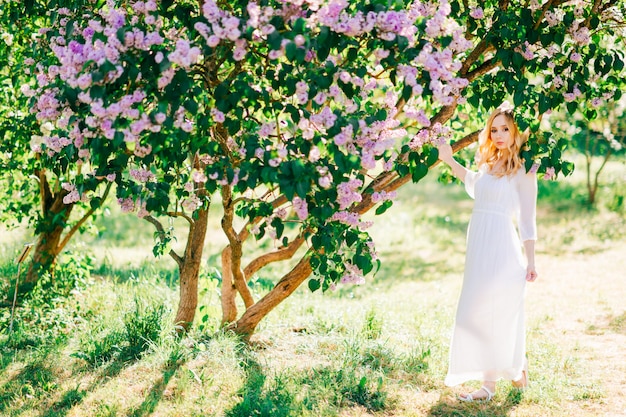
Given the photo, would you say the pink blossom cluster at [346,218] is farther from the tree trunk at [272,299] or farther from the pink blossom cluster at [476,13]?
the pink blossom cluster at [476,13]

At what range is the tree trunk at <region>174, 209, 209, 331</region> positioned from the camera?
17.5ft

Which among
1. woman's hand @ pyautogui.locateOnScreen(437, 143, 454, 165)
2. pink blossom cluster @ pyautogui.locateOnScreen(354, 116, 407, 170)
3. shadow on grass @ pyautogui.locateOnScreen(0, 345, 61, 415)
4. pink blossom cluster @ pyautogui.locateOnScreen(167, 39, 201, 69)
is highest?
pink blossom cluster @ pyautogui.locateOnScreen(167, 39, 201, 69)

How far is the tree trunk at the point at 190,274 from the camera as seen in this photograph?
211 inches

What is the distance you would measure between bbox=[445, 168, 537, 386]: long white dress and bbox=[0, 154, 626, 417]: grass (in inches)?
12.0

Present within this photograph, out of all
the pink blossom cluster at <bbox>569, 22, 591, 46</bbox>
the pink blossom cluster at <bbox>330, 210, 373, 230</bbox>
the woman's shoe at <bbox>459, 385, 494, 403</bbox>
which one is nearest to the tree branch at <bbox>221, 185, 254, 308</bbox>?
the pink blossom cluster at <bbox>330, 210, 373, 230</bbox>

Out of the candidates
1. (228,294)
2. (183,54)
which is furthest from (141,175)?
(228,294)

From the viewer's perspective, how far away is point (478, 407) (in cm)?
452

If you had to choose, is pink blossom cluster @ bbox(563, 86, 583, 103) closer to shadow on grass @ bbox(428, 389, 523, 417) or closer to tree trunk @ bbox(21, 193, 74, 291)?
shadow on grass @ bbox(428, 389, 523, 417)

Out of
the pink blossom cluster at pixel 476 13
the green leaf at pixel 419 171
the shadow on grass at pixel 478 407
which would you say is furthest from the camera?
the shadow on grass at pixel 478 407

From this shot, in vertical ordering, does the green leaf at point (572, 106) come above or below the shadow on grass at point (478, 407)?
above

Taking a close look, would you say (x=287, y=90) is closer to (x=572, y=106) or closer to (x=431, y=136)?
(x=431, y=136)

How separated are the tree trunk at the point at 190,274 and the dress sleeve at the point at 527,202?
240 cm

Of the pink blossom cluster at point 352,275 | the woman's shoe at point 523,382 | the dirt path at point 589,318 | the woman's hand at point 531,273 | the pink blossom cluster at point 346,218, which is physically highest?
the pink blossom cluster at point 346,218

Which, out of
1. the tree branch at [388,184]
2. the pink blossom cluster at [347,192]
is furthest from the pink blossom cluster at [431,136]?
the tree branch at [388,184]
